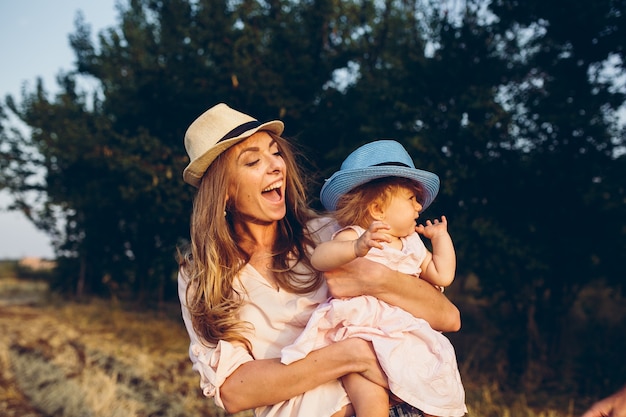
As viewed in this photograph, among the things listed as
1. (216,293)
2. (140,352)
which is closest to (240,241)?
(216,293)

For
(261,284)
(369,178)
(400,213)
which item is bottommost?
(261,284)

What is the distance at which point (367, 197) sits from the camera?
2434 millimetres

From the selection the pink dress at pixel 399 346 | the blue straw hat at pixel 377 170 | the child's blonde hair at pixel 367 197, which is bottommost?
the pink dress at pixel 399 346

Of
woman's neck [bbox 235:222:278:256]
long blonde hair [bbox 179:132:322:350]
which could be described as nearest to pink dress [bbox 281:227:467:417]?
long blonde hair [bbox 179:132:322:350]

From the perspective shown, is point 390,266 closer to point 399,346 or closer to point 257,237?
point 399,346

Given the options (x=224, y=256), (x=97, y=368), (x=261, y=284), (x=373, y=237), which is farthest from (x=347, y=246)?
(x=97, y=368)

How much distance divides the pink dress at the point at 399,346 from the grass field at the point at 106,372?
10.6 feet

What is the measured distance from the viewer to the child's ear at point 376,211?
2.41 metres

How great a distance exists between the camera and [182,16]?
420 inches

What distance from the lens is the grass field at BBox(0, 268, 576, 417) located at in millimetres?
6012

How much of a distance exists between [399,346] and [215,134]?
1283 millimetres

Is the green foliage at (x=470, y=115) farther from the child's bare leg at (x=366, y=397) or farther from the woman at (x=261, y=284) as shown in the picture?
the child's bare leg at (x=366, y=397)

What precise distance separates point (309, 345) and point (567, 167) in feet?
17.6

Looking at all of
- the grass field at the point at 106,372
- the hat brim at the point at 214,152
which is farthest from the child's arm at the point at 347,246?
the grass field at the point at 106,372
